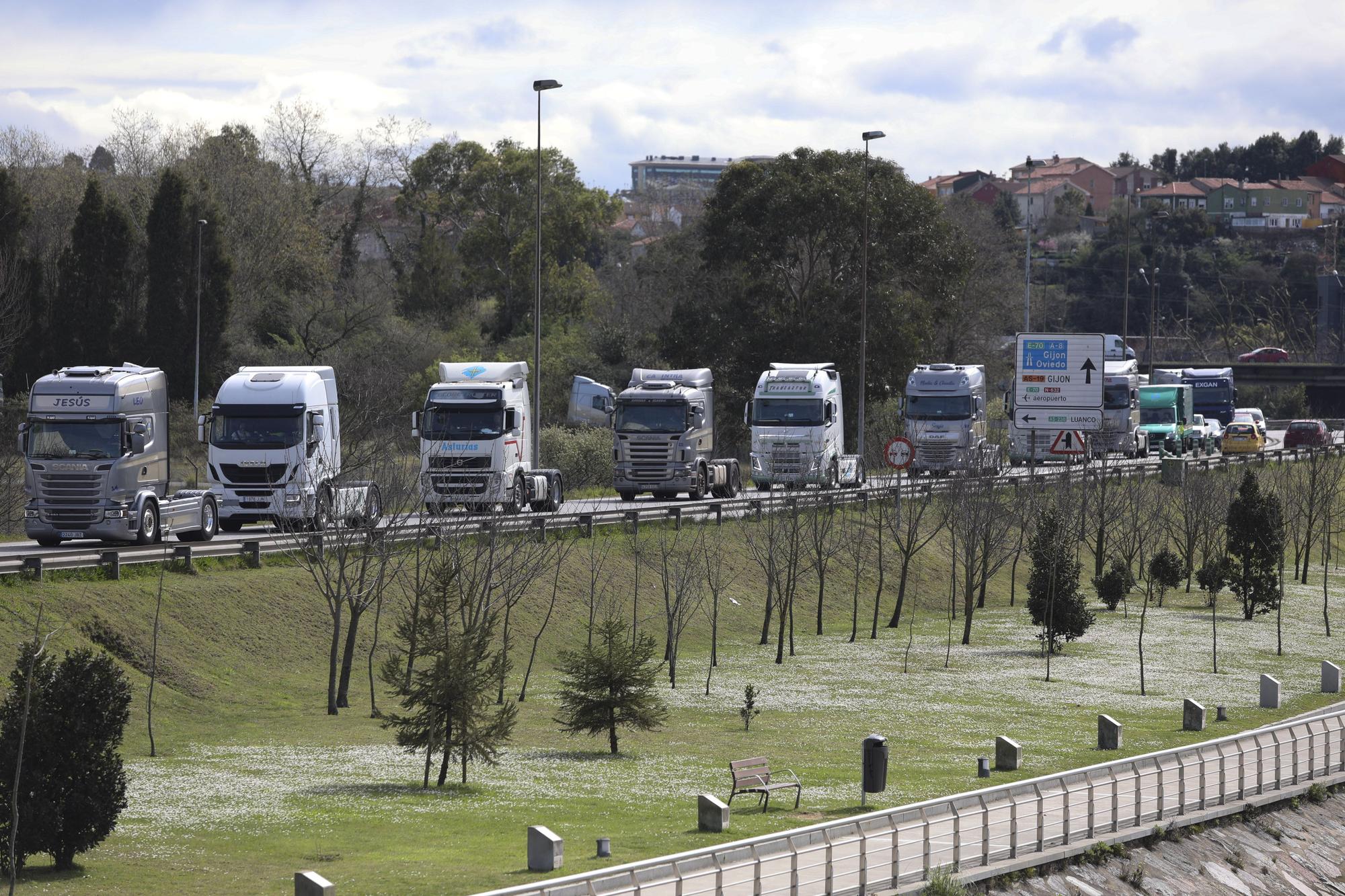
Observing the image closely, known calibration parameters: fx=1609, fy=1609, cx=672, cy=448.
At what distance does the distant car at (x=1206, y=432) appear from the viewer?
8844 cm

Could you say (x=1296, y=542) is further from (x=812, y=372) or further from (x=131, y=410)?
(x=131, y=410)

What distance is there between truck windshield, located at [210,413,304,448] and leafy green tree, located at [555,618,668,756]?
13.3 metres

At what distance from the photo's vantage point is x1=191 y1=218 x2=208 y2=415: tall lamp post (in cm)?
6147

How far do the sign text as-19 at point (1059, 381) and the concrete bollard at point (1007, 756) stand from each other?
23.3 metres

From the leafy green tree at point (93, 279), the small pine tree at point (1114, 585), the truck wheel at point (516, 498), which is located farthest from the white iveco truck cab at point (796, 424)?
the leafy green tree at point (93, 279)

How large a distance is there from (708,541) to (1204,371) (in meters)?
61.3

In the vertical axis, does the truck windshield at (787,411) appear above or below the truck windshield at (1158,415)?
above

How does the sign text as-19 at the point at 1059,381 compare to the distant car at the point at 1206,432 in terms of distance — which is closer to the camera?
the sign text as-19 at the point at 1059,381

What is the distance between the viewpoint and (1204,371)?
9956cm

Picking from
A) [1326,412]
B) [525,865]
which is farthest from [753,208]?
[1326,412]

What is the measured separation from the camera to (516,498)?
4528cm

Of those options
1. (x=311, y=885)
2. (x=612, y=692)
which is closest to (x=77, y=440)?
(x=612, y=692)

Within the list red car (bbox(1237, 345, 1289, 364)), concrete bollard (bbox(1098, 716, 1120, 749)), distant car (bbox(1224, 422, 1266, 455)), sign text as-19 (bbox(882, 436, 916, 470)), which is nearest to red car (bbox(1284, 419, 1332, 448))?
distant car (bbox(1224, 422, 1266, 455))

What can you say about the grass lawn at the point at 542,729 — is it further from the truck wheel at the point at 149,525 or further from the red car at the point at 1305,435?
the red car at the point at 1305,435
